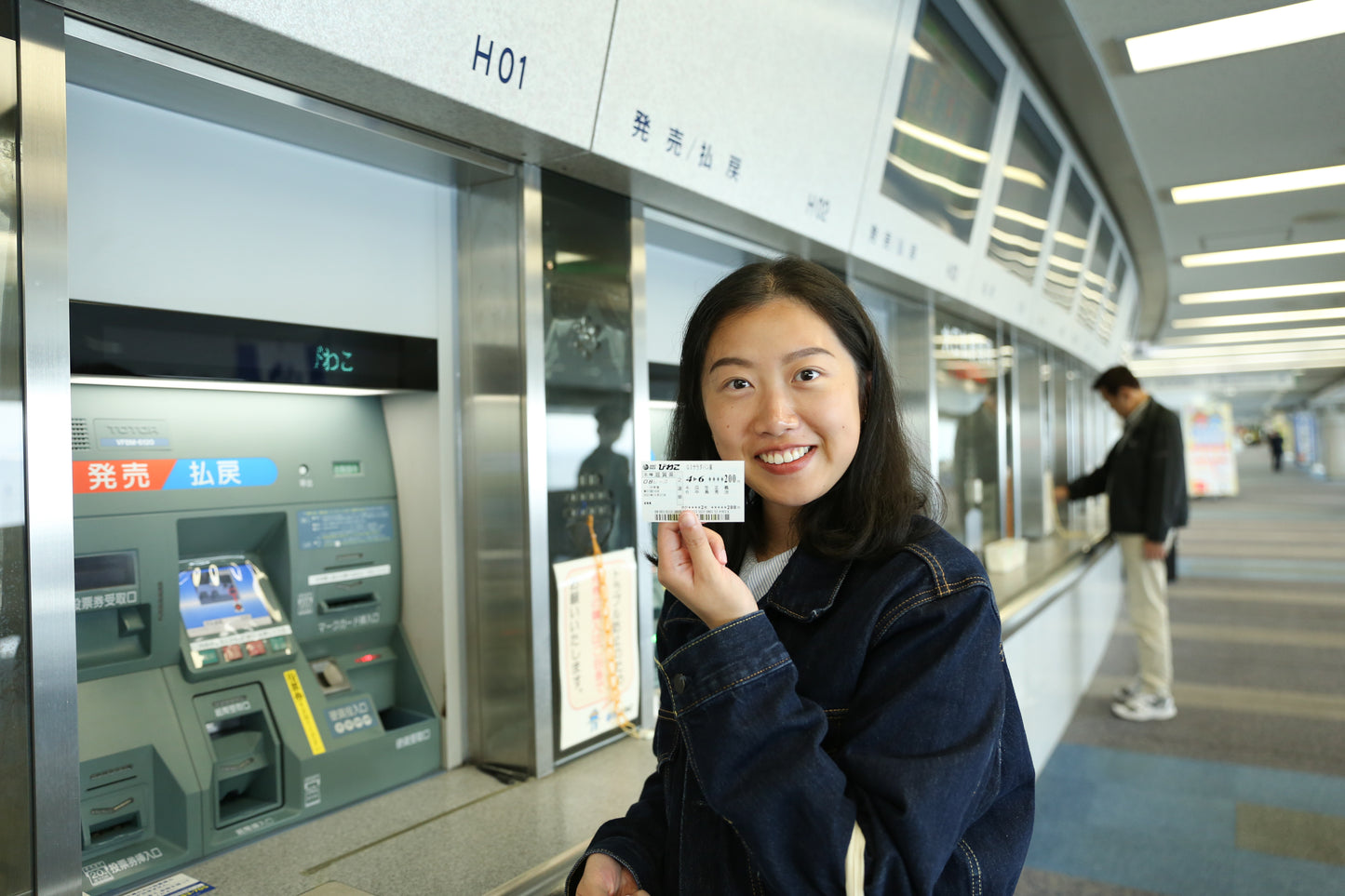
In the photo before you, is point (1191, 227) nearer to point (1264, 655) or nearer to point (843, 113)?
point (1264, 655)

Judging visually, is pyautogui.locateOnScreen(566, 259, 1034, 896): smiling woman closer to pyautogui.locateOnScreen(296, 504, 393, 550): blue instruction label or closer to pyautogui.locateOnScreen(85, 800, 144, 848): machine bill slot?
pyautogui.locateOnScreen(85, 800, 144, 848): machine bill slot

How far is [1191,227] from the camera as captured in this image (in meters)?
6.66

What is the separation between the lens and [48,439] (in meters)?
1.23

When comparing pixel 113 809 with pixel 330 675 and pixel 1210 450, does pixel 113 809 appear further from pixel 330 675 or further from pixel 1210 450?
pixel 1210 450

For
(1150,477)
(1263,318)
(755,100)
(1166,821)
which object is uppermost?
(1263,318)

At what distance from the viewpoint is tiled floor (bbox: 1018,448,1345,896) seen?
3.20 meters

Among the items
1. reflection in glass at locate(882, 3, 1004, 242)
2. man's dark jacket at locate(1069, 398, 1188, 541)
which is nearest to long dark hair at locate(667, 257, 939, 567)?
reflection in glass at locate(882, 3, 1004, 242)

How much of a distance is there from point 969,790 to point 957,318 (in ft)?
13.7

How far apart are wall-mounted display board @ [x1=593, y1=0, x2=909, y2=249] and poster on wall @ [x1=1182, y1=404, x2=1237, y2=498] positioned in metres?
21.4

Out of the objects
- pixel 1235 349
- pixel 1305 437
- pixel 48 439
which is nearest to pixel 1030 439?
pixel 48 439

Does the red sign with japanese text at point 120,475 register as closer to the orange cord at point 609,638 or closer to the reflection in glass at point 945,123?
the orange cord at point 609,638

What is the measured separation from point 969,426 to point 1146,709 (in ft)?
6.50

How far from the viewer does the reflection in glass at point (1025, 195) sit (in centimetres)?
435

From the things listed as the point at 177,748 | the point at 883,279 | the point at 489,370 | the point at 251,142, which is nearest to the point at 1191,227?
the point at 883,279
